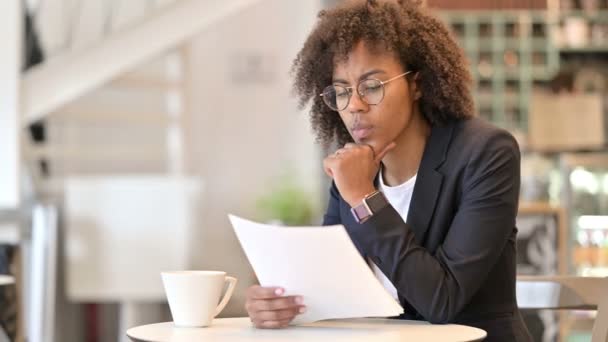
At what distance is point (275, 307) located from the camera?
1.63 metres

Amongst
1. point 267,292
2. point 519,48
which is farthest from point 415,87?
point 519,48

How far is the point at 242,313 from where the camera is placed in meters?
6.75

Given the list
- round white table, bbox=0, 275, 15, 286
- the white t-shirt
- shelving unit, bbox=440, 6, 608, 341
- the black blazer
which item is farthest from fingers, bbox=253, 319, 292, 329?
shelving unit, bbox=440, 6, 608, 341

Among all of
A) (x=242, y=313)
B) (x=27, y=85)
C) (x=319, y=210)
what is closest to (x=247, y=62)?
(x=319, y=210)

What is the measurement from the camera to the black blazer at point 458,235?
1690 millimetres

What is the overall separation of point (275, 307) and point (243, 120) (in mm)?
5972

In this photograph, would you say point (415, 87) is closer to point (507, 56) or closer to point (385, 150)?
point (385, 150)

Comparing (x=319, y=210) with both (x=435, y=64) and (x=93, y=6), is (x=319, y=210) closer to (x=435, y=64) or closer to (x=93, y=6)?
(x=93, y=6)

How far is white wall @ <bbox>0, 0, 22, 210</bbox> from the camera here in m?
5.10

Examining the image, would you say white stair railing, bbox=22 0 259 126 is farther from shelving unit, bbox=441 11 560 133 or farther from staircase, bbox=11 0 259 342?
shelving unit, bbox=441 11 560 133

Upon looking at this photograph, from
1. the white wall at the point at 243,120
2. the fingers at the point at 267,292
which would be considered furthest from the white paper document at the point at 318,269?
the white wall at the point at 243,120

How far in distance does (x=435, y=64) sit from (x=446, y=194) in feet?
0.85

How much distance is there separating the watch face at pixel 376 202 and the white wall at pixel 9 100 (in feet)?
11.7

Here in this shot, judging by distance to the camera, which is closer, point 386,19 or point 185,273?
point 185,273
